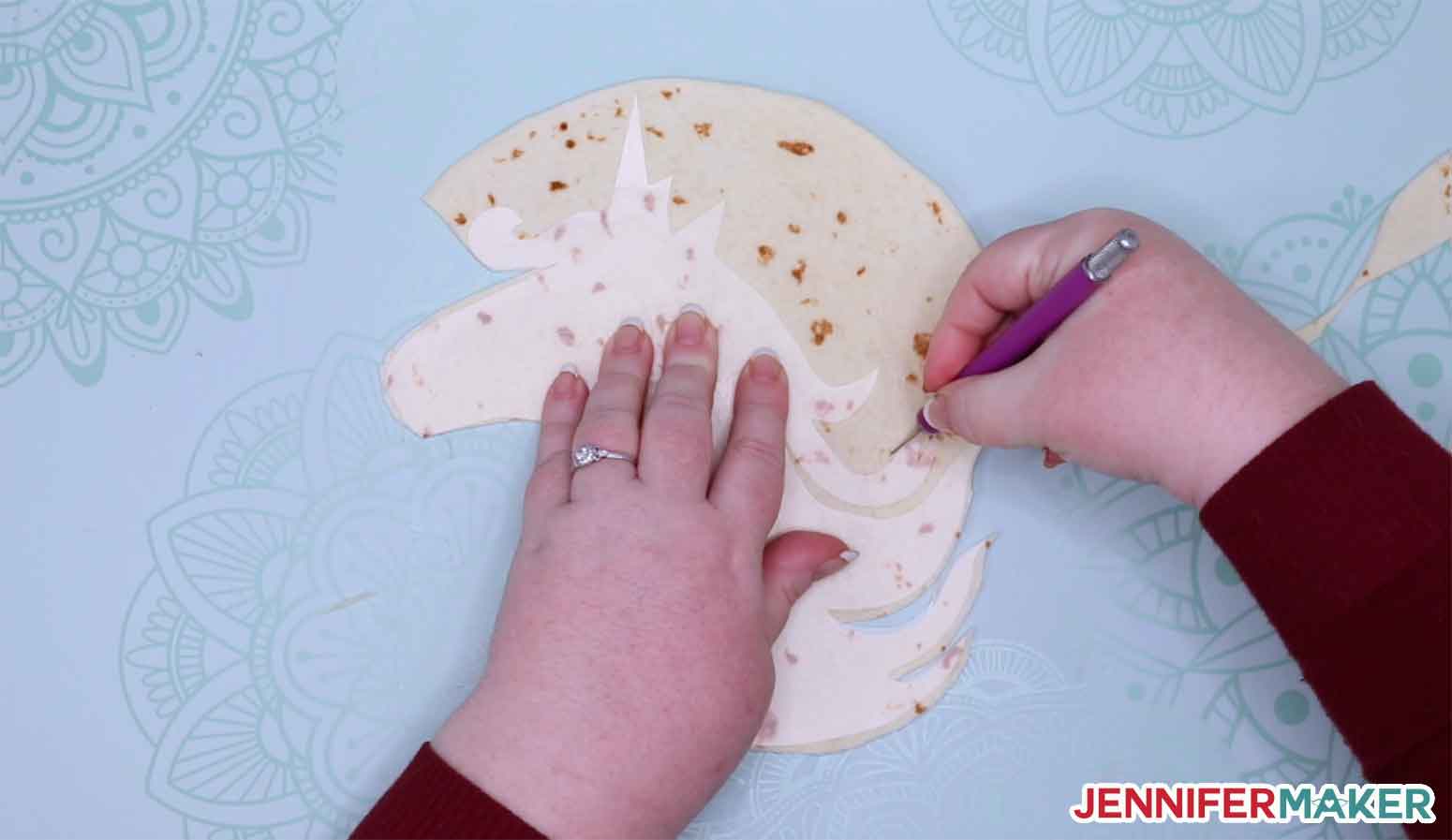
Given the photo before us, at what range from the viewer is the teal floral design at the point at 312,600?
69 centimetres

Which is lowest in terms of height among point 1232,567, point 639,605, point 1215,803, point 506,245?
point 1215,803

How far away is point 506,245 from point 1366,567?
52 cm

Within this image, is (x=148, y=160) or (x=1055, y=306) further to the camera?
(x=148, y=160)

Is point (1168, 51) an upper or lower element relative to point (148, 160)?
lower

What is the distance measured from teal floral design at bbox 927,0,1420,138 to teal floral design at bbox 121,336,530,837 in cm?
41

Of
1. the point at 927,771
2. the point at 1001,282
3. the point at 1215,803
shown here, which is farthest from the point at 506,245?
the point at 1215,803

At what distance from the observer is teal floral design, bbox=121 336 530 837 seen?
0.69m

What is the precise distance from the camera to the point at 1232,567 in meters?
0.69

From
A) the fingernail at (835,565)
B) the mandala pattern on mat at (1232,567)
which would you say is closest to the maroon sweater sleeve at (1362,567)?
the mandala pattern on mat at (1232,567)

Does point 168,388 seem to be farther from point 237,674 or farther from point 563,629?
point 563,629

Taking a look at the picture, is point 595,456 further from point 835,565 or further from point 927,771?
point 927,771

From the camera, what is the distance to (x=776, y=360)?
27.0 inches

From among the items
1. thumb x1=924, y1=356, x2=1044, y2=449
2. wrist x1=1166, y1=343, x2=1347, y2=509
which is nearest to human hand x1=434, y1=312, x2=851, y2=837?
thumb x1=924, y1=356, x2=1044, y2=449

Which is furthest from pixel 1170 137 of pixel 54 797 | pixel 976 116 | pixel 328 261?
pixel 54 797
